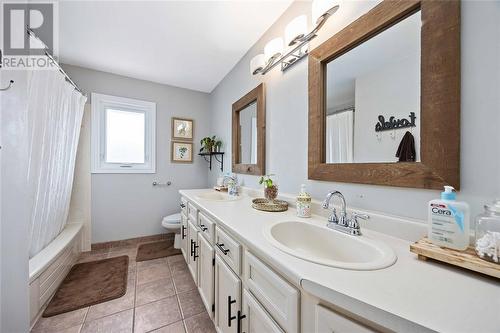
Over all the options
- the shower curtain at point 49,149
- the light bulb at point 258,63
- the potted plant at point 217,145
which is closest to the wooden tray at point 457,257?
the light bulb at point 258,63

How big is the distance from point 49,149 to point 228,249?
5.58ft

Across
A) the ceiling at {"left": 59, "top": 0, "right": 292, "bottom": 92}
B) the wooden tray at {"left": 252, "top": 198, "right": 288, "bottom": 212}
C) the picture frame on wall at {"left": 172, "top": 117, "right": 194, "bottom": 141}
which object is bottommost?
the wooden tray at {"left": 252, "top": 198, "right": 288, "bottom": 212}

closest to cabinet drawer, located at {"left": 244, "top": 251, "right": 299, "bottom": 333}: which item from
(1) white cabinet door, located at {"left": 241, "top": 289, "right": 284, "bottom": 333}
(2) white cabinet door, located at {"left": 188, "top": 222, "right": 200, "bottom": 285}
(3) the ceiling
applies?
(1) white cabinet door, located at {"left": 241, "top": 289, "right": 284, "bottom": 333}

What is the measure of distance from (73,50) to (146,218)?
2017 millimetres

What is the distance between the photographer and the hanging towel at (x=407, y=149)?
0.73 meters

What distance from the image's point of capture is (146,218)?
8.36ft

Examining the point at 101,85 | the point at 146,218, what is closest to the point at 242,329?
the point at 146,218

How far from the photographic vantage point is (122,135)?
8.04 ft

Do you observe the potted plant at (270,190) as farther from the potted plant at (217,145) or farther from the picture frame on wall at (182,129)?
the picture frame on wall at (182,129)

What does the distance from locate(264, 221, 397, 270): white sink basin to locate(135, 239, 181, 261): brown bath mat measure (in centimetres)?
188

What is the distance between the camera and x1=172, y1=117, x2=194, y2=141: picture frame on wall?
2707mm

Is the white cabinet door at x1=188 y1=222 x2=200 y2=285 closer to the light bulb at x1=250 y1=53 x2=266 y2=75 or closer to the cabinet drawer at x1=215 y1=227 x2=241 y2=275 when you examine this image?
the cabinet drawer at x1=215 y1=227 x2=241 y2=275

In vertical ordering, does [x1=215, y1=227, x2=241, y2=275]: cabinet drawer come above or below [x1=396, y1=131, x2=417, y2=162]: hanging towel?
below

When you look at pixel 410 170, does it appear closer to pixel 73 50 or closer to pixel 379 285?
pixel 379 285
